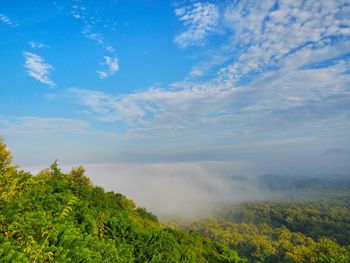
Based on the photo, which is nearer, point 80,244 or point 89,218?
point 80,244

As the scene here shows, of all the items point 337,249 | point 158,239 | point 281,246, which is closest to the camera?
point 158,239

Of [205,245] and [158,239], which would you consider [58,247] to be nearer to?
[158,239]

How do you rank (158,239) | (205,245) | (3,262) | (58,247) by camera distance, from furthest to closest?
(205,245)
(158,239)
(58,247)
(3,262)

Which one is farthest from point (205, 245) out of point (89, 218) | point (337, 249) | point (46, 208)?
point (337, 249)

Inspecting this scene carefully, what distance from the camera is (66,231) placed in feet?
41.5

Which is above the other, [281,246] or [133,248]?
[133,248]

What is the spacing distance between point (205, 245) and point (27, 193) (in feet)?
112

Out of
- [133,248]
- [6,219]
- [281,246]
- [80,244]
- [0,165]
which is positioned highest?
[0,165]

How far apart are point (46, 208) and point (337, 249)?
78.3 m

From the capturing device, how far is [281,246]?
186125 millimetres

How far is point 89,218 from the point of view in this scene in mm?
22609

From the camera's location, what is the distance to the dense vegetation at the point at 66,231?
37.5ft

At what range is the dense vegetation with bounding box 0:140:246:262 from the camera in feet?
37.5

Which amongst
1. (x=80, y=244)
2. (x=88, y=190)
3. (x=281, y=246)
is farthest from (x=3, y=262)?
(x=281, y=246)
